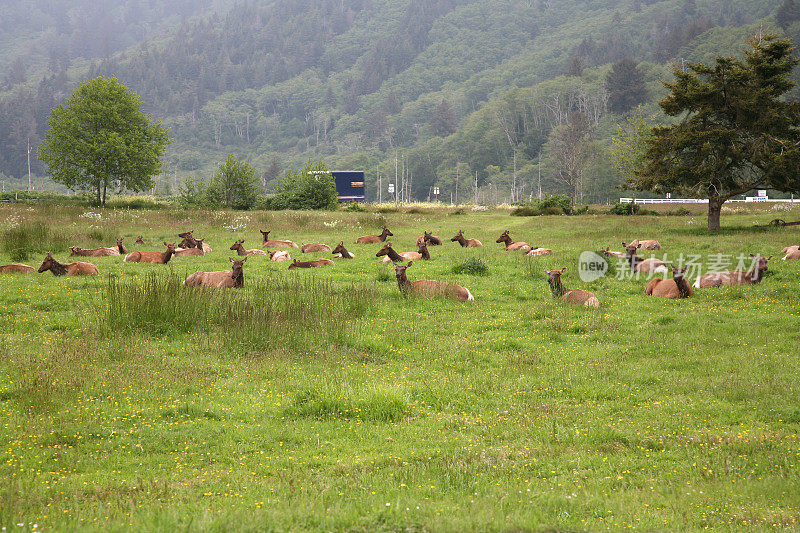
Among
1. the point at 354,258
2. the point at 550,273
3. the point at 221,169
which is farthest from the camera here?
the point at 221,169

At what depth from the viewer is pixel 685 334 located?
11.3m

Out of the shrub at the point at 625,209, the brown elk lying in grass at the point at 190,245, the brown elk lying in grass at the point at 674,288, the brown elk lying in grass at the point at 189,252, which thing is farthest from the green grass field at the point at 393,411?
the shrub at the point at 625,209

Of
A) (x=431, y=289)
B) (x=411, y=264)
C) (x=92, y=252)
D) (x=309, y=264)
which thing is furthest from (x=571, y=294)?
(x=92, y=252)

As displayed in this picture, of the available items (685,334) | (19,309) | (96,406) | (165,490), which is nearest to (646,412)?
(685,334)

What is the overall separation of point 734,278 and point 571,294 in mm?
5115

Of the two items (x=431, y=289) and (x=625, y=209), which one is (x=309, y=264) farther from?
(x=625, y=209)

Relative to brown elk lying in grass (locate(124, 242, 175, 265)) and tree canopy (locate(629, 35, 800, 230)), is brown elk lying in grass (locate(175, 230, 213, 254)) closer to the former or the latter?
brown elk lying in grass (locate(124, 242, 175, 265))

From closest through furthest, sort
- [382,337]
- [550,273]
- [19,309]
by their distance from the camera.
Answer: [382,337] < [19,309] < [550,273]

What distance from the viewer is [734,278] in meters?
16.1

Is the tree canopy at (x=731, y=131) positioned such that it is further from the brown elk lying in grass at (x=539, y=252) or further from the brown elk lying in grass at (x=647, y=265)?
the brown elk lying in grass at (x=647, y=265)

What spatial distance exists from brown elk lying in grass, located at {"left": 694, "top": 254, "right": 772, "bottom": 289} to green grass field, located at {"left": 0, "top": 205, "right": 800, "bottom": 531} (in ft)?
2.25

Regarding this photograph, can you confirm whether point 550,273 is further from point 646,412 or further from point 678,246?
point 678,246

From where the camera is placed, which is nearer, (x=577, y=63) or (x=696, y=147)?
(x=696, y=147)

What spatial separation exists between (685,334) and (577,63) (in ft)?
578
